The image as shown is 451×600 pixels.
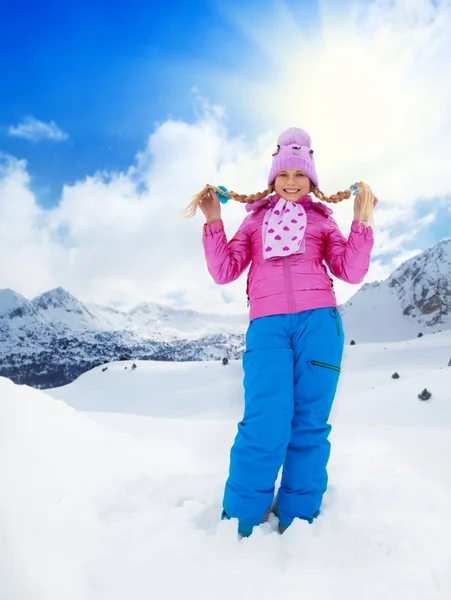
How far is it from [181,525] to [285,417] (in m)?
0.80

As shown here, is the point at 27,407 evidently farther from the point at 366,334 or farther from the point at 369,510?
the point at 366,334

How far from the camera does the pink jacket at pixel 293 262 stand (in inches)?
96.6

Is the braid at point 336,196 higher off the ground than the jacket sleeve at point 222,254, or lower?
higher

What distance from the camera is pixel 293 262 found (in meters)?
2.52

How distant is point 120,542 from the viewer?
1847mm

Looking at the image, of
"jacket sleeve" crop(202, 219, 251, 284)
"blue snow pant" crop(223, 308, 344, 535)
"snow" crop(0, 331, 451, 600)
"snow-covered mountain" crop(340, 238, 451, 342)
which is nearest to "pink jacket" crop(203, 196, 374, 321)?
"jacket sleeve" crop(202, 219, 251, 284)

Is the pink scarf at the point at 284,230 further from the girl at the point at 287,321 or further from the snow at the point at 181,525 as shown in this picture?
the snow at the point at 181,525

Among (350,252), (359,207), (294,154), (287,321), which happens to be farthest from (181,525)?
(294,154)

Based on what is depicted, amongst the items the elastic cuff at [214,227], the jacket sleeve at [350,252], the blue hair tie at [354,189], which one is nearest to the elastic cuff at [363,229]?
the jacket sleeve at [350,252]

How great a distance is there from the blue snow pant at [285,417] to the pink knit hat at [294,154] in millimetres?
1047

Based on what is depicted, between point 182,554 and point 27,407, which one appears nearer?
point 182,554

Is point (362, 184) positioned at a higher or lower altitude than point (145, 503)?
higher

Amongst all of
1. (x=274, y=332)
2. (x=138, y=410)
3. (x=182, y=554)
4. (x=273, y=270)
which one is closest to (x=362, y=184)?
(x=273, y=270)

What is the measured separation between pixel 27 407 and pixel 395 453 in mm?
3134
